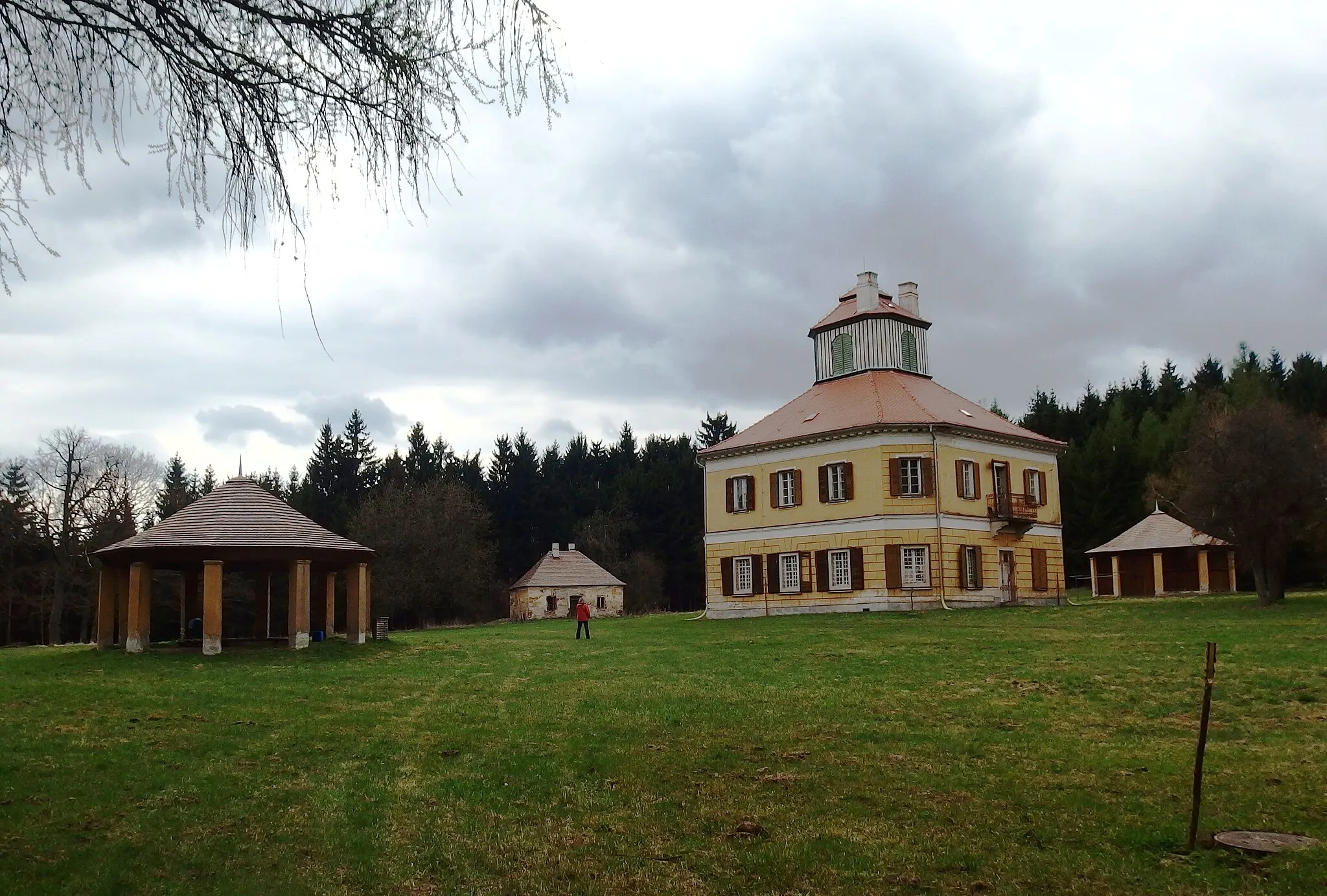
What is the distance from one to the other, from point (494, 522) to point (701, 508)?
15033 mm

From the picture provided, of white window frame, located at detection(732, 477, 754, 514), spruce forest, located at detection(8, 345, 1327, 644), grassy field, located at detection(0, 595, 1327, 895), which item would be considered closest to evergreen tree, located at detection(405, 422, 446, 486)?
spruce forest, located at detection(8, 345, 1327, 644)

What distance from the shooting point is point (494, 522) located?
78750mm

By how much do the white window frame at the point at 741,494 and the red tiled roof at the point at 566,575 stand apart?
65.5 ft

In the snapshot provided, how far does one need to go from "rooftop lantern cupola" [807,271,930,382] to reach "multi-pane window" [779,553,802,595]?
8.11 meters

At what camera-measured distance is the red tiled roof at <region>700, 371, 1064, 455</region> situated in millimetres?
38500

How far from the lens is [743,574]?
4141cm

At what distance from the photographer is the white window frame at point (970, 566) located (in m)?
38.0

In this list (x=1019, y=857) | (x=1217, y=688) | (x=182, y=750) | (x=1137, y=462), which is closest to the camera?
(x=1019, y=857)

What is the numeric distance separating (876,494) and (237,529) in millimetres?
21021

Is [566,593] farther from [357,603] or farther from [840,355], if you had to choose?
[357,603]

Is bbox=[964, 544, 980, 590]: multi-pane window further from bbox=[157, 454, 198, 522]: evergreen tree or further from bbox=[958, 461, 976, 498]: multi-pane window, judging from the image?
bbox=[157, 454, 198, 522]: evergreen tree

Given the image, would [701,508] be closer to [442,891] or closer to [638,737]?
[638,737]

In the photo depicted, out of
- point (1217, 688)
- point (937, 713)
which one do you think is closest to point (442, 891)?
point (937, 713)

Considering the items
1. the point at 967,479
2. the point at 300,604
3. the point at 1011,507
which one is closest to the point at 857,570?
the point at 967,479
